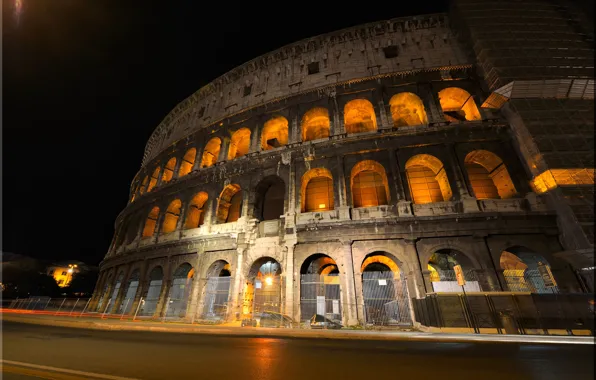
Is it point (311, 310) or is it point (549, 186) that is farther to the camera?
point (311, 310)

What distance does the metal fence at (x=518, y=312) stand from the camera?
25.1 feet

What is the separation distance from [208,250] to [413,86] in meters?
16.1

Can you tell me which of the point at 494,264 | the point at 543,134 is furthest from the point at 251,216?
the point at 543,134

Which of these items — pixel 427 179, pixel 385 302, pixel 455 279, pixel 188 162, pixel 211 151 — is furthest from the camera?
pixel 188 162

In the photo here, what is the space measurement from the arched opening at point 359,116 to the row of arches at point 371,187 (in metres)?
3.61

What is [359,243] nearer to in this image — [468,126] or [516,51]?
[468,126]

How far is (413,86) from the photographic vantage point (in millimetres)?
14891

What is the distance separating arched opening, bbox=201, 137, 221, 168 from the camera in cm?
1836

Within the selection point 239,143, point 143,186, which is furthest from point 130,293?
point 239,143

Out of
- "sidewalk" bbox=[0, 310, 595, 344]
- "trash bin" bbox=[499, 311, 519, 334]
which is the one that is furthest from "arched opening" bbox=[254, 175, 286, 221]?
"trash bin" bbox=[499, 311, 519, 334]

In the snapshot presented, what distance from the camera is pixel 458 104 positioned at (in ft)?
50.4

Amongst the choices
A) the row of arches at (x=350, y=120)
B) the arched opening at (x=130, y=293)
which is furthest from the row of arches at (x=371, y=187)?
the arched opening at (x=130, y=293)

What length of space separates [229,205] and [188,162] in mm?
6480

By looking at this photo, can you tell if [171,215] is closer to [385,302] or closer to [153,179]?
[153,179]
